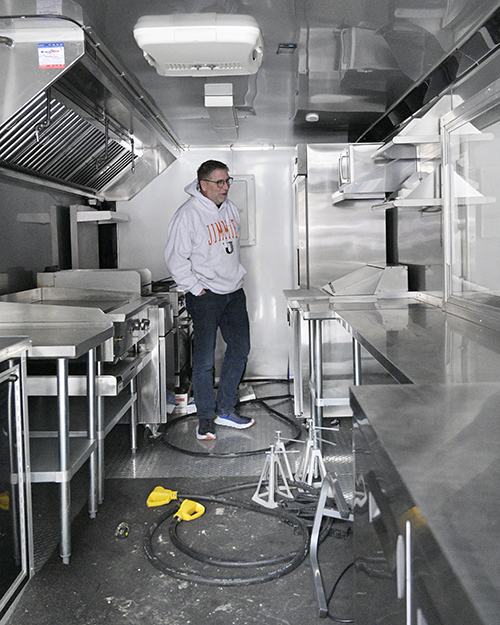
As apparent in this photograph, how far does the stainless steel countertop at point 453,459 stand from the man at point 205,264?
260 centimetres

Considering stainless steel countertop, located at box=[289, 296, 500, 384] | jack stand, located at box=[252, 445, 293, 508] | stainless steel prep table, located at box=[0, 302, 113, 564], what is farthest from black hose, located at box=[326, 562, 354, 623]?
stainless steel prep table, located at box=[0, 302, 113, 564]

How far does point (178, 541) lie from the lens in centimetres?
254

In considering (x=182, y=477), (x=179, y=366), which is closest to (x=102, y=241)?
(x=179, y=366)

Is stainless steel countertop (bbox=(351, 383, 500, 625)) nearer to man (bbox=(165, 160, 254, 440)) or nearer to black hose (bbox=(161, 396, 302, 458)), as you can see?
black hose (bbox=(161, 396, 302, 458))

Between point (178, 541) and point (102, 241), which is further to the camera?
point (102, 241)

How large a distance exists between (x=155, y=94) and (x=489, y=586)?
3.85 meters

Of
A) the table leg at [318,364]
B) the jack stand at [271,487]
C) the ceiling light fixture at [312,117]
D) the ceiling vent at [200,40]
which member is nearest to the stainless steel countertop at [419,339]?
the table leg at [318,364]

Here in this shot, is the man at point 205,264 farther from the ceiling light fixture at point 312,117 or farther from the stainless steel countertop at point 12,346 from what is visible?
the stainless steel countertop at point 12,346

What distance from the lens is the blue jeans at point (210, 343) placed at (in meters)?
4.06

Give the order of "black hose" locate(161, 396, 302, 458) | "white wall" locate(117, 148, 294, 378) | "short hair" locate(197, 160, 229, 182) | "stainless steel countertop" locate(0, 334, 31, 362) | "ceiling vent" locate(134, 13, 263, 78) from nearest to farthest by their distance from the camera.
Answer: "stainless steel countertop" locate(0, 334, 31, 362) < "ceiling vent" locate(134, 13, 263, 78) < "black hose" locate(161, 396, 302, 458) < "short hair" locate(197, 160, 229, 182) < "white wall" locate(117, 148, 294, 378)

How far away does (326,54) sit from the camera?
122 inches

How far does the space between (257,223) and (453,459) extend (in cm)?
500

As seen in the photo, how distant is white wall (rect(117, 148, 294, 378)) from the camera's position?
5.83 metres

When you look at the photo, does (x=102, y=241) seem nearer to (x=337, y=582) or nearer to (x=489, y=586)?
(x=337, y=582)
